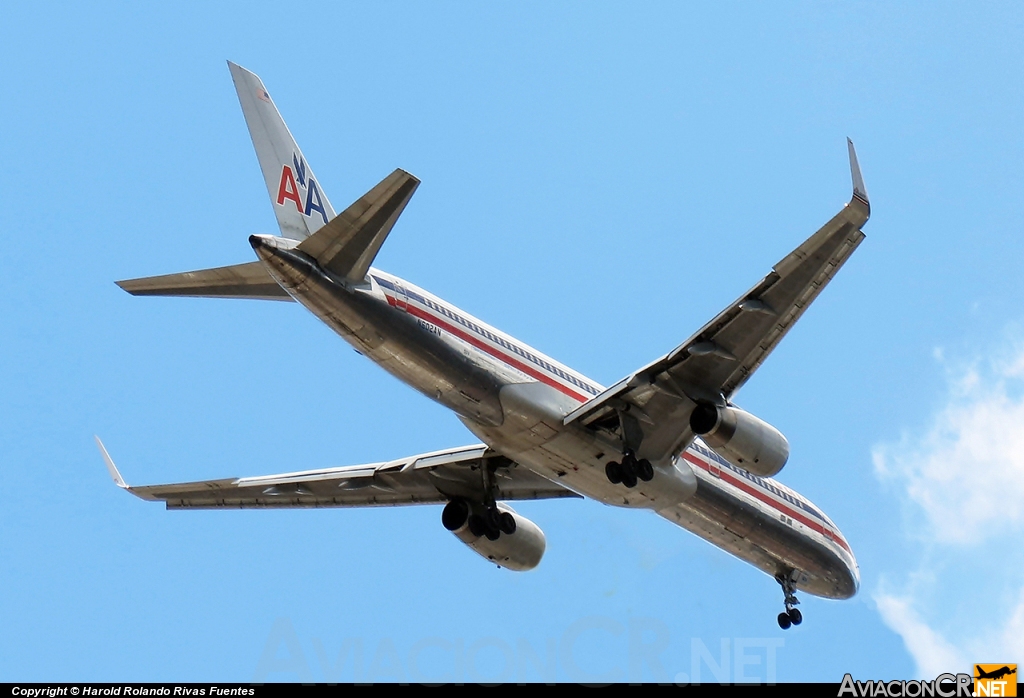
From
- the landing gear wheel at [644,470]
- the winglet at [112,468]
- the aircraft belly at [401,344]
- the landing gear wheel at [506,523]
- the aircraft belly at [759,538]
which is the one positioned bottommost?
the winglet at [112,468]

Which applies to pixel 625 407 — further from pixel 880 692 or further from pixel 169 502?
pixel 169 502

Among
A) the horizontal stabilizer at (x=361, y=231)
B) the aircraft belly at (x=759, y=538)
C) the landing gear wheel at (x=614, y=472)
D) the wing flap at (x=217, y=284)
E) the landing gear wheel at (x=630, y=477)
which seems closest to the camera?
the horizontal stabilizer at (x=361, y=231)

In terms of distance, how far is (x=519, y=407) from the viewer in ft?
83.1

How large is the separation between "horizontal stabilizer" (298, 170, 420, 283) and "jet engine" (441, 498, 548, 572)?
882 cm

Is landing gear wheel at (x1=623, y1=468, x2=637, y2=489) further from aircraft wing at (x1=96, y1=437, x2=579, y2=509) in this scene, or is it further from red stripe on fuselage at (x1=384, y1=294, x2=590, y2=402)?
aircraft wing at (x1=96, y1=437, x2=579, y2=509)

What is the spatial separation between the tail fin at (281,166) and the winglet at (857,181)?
9.09 metres

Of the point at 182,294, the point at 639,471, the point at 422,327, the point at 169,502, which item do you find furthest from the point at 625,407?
the point at 169,502

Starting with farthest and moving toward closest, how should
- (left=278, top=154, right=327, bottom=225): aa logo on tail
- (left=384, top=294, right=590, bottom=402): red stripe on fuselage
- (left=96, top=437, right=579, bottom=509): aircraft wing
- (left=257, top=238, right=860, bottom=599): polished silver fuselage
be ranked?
(left=96, top=437, right=579, bottom=509): aircraft wing
(left=278, top=154, right=327, bottom=225): aa logo on tail
(left=384, top=294, right=590, bottom=402): red stripe on fuselage
(left=257, top=238, right=860, bottom=599): polished silver fuselage

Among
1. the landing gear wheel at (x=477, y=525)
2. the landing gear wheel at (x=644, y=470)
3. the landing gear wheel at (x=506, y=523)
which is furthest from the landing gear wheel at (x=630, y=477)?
the landing gear wheel at (x=477, y=525)

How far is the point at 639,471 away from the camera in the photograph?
26.1 metres

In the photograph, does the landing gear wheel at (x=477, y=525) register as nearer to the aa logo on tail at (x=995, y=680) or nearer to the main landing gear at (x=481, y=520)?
the main landing gear at (x=481, y=520)

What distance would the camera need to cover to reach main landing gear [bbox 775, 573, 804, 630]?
30.4m

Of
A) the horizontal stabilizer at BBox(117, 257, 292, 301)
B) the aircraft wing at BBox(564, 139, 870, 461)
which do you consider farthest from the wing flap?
the aircraft wing at BBox(564, 139, 870, 461)

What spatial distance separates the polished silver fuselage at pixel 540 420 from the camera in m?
23.2
